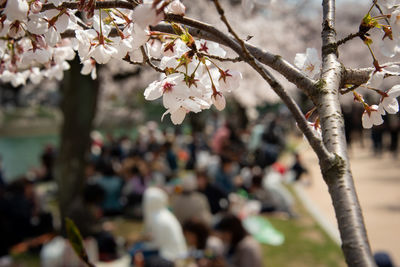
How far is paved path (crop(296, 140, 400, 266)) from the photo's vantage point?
6.04m

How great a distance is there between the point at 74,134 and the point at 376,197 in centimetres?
623

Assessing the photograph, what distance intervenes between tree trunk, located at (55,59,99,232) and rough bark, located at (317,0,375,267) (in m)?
5.34

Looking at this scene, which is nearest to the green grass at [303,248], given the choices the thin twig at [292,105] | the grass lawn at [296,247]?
the grass lawn at [296,247]

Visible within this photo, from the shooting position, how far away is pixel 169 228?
501 centimetres

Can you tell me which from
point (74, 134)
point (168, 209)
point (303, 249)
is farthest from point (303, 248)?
point (74, 134)

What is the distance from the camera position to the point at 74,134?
6.13 meters

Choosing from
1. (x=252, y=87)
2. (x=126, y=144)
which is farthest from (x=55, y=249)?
(x=252, y=87)

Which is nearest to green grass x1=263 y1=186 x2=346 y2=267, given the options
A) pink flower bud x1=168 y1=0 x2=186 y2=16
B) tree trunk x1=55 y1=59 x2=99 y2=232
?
tree trunk x1=55 y1=59 x2=99 y2=232

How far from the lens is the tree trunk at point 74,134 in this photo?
601 centimetres

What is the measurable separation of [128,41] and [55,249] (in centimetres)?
430

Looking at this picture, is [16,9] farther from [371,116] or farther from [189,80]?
[371,116]

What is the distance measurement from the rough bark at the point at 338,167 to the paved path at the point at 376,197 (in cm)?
513

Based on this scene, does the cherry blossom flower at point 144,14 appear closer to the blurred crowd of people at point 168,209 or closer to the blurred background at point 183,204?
the blurred background at point 183,204

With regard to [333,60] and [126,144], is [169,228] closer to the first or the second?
[333,60]
